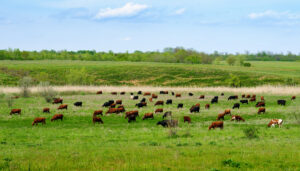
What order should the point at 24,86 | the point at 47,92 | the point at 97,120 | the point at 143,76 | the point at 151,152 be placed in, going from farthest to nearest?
the point at 143,76 → the point at 24,86 → the point at 47,92 → the point at 97,120 → the point at 151,152

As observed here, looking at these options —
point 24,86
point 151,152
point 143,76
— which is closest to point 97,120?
point 151,152

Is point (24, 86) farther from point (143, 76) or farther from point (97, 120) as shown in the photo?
point (143, 76)

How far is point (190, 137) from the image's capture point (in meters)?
17.5

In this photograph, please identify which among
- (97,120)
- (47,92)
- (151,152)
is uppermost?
(151,152)

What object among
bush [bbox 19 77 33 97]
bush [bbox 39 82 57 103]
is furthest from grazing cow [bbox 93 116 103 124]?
bush [bbox 19 77 33 97]

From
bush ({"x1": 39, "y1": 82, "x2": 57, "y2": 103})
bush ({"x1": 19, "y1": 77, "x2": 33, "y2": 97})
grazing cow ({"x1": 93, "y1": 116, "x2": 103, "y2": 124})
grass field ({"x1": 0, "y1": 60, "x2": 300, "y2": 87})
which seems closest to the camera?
grazing cow ({"x1": 93, "y1": 116, "x2": 103, "y2": 124})

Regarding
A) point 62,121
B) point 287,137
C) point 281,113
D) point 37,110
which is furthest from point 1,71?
point 287,137

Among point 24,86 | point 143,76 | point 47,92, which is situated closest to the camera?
point 47,92

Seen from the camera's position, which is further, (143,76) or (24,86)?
(143,76)

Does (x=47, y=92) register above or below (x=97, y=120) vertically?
above

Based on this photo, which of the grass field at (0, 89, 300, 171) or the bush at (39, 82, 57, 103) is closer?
the grass field at (0, 89, 300, 171)

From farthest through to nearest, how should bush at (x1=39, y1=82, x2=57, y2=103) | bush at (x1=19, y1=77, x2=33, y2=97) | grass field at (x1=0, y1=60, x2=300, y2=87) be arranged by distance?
grass field at (x1=0, y1=60, x2=300, y2=87) → bush at (x1=19, y1=77, x2=33, y2=97) → bush at (x1=39, y1=82, x2=57, y2=103)

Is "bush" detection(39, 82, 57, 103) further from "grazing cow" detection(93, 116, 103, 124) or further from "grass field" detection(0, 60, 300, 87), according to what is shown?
"grass field" detection(0, 60, 300, 87)

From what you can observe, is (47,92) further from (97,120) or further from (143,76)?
(143,76)
